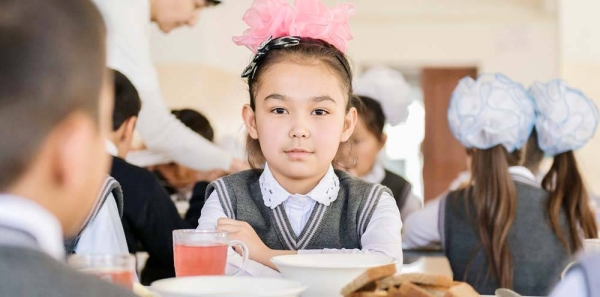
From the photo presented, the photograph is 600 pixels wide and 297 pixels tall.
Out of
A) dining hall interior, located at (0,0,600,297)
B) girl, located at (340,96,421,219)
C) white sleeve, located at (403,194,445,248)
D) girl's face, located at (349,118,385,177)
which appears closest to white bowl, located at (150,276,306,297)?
dining hall interior, located at (0,0,600,297)

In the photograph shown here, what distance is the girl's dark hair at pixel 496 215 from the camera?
2.46 metres

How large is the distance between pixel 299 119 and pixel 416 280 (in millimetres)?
716

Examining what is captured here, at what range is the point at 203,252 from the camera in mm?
1193

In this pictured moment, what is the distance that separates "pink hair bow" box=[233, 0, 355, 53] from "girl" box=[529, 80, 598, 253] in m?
1.09

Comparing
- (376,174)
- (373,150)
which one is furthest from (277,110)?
(376,174)

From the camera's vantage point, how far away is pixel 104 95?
2.23 ft

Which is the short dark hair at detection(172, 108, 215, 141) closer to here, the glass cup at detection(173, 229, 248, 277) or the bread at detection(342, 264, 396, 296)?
the glass cup at detection(173, 229, 248, 277)

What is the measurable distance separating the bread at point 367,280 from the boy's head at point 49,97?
0.36m

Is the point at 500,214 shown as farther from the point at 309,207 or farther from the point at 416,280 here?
the point at 416,280

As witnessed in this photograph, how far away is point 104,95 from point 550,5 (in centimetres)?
821

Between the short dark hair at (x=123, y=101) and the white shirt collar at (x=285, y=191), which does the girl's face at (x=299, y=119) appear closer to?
the white shirt collar at (x=285, y=191)

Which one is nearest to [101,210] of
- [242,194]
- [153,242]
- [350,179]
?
[242,194]

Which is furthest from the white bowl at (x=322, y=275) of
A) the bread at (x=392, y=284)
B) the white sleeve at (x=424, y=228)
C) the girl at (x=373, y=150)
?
the girl at (x=373, y=150)

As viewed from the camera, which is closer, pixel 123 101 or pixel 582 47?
pixel 123 101
